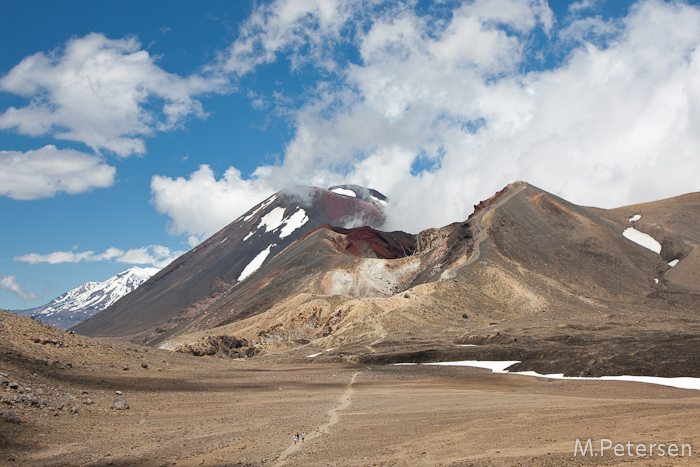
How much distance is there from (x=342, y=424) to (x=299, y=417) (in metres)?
2.92

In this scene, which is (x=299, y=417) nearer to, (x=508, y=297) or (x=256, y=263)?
(x=508, y=297)

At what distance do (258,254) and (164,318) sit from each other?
37.0 m

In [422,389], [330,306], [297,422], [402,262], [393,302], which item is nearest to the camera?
[297,422]

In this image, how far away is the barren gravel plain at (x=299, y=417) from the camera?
15.2 m

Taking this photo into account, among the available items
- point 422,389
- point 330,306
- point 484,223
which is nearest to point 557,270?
point 484,223

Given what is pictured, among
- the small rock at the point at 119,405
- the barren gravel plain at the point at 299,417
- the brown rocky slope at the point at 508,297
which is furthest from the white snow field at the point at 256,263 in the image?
the small rock at the point at 119,405

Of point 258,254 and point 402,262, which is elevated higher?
point 258,254

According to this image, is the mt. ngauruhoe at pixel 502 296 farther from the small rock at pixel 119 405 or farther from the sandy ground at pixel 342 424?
the small rock at pixel 119 405

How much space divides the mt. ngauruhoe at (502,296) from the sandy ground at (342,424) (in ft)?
42.8

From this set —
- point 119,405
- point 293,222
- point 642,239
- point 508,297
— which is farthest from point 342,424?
point 293,222

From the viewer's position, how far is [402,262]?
107 meters

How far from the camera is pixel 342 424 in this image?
21266 mm

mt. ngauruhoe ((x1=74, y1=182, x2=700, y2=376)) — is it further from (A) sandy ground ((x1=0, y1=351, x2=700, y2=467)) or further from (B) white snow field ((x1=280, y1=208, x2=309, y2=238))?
(B) white snow field ((x1=280, y1=208, x2=309, y2=238))

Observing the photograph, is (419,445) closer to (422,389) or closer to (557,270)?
(422,389)
